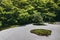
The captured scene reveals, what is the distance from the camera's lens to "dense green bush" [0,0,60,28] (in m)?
5.68

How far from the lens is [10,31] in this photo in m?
5.53

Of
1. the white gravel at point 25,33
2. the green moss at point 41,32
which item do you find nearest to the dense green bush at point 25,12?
the white gravel at point 25,33

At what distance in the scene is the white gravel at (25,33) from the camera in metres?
5.29

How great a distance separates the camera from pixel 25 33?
18.2 ft

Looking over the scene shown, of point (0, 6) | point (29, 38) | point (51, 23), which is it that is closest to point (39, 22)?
point (51, 23)

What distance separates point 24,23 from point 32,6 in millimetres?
666

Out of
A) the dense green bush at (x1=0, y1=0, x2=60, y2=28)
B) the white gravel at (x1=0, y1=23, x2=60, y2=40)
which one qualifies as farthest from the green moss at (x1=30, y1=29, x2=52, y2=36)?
the dense green bush at (x1=0, y1=0, x2=60, y2=28)

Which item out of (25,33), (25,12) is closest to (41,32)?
(25,33)

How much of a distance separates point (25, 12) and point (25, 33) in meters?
0.77

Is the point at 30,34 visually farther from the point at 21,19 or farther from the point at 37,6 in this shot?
the point at 37,6

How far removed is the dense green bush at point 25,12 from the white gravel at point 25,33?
208 mm

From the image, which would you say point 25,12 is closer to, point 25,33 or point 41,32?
point 25,33

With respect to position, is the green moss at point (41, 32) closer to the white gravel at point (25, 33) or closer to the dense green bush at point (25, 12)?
the white gravel at point (25, 33)

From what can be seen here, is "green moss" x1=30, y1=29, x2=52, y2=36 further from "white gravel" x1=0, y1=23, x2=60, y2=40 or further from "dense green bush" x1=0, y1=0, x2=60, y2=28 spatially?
"dense green bush" x1=0, y1=0, x2=60, y2=28
